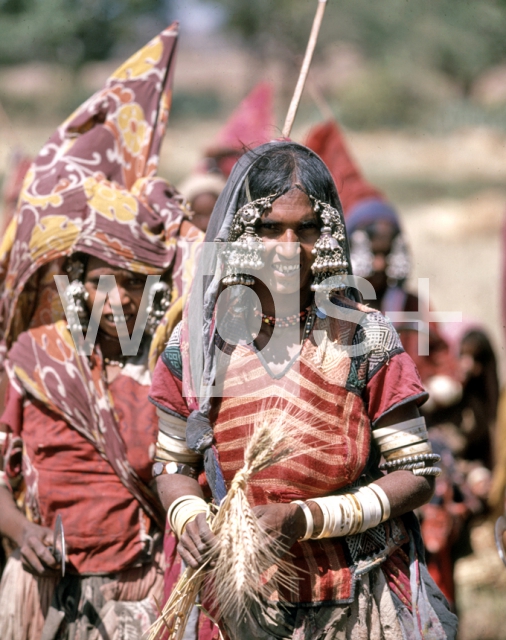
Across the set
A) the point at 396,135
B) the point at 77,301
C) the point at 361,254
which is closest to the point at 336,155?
the point at 361,254

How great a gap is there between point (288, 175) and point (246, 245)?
0.80 ft

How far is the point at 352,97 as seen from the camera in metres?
31.8

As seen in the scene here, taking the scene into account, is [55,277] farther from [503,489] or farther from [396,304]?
[503,489]

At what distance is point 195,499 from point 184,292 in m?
1.11

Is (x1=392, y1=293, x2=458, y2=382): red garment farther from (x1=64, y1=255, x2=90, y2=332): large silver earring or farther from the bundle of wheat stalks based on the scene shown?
the bundle of wheat stalks

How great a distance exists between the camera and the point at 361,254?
6.08 metres

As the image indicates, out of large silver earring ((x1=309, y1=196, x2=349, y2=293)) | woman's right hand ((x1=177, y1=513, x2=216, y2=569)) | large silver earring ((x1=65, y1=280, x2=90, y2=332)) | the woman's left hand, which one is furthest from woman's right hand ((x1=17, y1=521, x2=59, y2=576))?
large silver earring ((x1=309, y1=196, x2=349, y2=293))

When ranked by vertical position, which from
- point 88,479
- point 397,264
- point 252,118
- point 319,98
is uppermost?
point 252,118

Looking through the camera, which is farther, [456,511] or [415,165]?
[415,165]

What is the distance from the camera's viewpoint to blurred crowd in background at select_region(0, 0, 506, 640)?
6.07 metres

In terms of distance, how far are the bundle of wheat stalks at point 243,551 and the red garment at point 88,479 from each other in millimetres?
881

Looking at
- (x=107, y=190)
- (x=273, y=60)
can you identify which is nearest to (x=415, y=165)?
(x=273, y=60)

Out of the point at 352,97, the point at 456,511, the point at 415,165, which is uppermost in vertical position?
the point at 352,97

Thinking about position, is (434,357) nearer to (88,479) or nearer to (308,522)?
(88,479)
